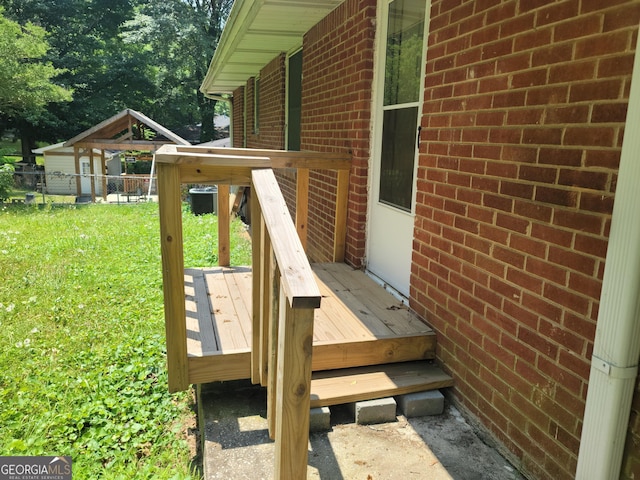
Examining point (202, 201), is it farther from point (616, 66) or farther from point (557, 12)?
point (616, 66)

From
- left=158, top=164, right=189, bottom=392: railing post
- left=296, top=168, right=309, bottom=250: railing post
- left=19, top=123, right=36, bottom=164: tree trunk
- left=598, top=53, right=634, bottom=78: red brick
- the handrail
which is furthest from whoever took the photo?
left=19, top=123, right=36, bottom=164: tree trunk

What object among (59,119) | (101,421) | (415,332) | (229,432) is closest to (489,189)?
(415,332)

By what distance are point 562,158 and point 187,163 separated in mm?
1717

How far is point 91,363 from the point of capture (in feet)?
12.5

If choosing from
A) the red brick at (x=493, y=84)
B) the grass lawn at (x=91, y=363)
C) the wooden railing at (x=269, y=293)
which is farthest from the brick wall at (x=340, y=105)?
the grass lawn at (x=91, y=363)

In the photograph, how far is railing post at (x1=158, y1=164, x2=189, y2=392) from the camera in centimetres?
241

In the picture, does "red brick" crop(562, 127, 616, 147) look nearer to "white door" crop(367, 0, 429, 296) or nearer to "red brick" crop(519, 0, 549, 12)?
"red brick" crop(519, 0, 549, 12)

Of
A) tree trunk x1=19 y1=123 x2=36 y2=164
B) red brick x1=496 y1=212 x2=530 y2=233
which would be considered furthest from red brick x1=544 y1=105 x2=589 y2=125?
tree trunk x1=19 y1=123 x2=36 y2=164

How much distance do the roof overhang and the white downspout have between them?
143 inches

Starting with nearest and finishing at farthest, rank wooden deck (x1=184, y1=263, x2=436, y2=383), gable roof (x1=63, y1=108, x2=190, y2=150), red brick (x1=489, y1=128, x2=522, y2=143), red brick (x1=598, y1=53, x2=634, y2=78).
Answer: red brick (x1=598, y1=53, x2=634, y2=78) < red brick (x1=489, y1=128, x2=522, y2=143) < wooden deck (x1=184, y1=263, x2=436, y2=383) < gable roof (x1=63, y1=108, x2=190, y2=150)

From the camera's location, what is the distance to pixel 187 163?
97.8 inches

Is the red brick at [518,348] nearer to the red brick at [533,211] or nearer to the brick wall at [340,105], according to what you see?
the red brick at [533,211]

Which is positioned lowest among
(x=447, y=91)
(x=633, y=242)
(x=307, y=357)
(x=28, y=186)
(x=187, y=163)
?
(x=28, y=186)

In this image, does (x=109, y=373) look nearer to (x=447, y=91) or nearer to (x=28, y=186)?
(x=447, y=91)
